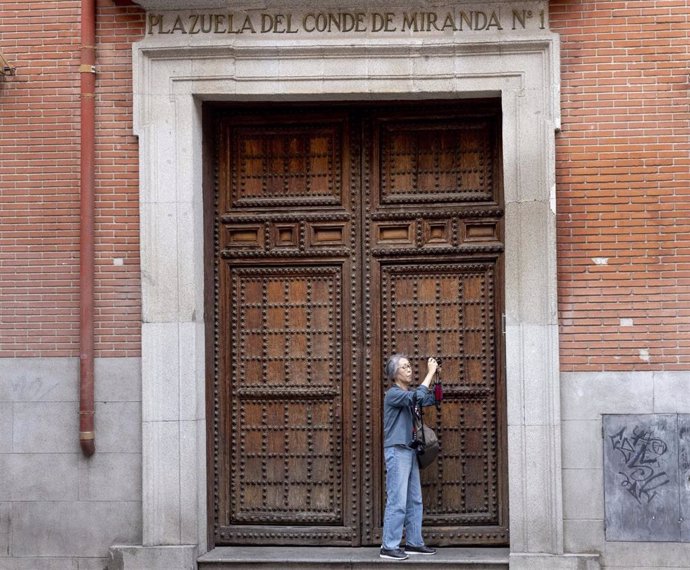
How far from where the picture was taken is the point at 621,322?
940 centimetres

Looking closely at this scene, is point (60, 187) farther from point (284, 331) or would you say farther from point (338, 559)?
point (338, 559)

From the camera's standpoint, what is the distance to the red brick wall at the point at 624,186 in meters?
9.39

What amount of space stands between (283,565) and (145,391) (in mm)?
1870

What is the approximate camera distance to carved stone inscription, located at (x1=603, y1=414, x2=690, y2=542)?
929cm

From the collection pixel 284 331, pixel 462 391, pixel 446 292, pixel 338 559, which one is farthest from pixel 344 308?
pixel 338 559

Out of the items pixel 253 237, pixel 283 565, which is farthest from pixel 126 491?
pixel 253 237

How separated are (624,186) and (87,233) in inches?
179

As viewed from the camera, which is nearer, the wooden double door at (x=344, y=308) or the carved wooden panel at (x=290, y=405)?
the wooden double door at (x=344, y=308)

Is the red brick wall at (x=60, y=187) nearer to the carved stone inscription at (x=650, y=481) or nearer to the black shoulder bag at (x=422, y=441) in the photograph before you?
the black shoulder bag at (x=422, y=441)

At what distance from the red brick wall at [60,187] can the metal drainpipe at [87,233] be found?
89 mm

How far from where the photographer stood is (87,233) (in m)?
9.68

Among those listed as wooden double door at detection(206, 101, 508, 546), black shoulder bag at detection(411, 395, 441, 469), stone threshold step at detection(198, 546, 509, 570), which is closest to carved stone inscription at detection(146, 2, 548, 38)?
wooden double door at detection(206, 101, 508, 546)

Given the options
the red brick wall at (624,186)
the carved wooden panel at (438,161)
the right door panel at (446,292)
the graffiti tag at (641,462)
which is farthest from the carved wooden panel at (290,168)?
Result: the graffiti tag at (641,462)

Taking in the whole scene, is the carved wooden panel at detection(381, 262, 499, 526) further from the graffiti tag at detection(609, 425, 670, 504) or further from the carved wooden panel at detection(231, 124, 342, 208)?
the carved wooden panel at detection(231, 124, 342, 208)
